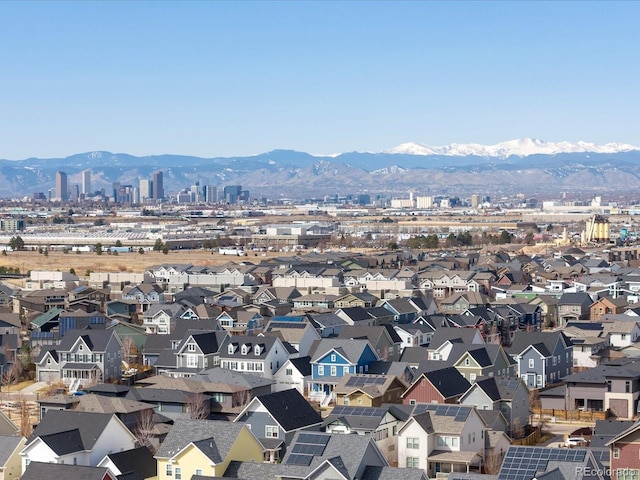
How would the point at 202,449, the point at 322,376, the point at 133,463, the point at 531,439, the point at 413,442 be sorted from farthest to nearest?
1. the point at 322,376
2. the point at 531,439
3. the point at 413,442
4. the point at 133,463
5. the point at 202,449

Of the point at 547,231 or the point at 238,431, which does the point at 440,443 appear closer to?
the point at 238,431

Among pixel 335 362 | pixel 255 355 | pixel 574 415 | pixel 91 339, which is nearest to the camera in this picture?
pixel 574 415

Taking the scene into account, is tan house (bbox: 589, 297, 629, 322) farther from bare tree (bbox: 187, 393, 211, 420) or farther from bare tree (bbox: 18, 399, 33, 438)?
bare tree (bbox: 18, 399, 33, 438)

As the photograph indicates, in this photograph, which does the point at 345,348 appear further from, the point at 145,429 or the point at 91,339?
the point at 145,429

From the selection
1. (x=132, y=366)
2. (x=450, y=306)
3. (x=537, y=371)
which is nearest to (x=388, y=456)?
(x=537, y=371)

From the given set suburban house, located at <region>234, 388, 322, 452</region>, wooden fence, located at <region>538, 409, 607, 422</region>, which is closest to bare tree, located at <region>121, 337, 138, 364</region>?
suburban house, located at <region>234, 388, 322, 452</region>

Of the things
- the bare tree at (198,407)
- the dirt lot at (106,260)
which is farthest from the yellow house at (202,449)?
the dirt lot at (106,260)

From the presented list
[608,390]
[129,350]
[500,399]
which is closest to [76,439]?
[500,399]
